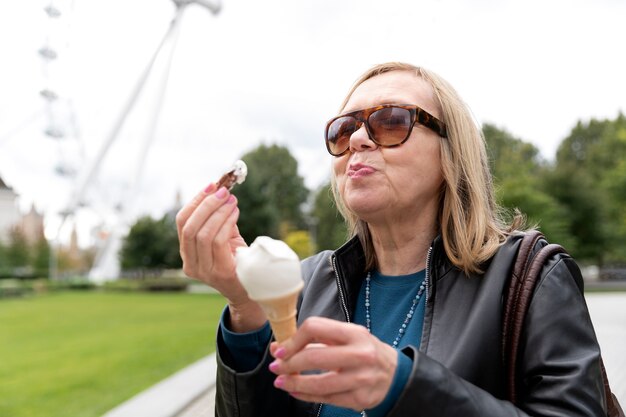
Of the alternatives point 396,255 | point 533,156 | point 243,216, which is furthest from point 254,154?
point 396,255

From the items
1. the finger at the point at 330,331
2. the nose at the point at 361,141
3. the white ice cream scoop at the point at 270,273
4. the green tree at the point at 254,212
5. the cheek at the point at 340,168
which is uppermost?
the nose at the point at 361,141

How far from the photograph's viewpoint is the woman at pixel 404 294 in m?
1.04

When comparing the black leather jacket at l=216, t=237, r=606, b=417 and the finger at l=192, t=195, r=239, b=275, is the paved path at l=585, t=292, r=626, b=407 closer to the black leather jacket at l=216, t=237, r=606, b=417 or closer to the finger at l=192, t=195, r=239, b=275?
the black leather jacket at l=216, t=237, r=606, b=417

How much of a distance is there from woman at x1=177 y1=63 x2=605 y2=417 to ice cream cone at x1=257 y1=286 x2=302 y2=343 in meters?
0.03

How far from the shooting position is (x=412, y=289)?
163cm

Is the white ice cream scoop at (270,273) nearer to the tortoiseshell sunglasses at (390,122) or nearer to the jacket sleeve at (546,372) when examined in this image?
the jacket sleeve at (546,372)

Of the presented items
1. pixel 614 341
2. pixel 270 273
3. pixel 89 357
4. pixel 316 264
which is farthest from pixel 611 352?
pixel 89 357

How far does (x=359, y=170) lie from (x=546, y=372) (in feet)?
2.16

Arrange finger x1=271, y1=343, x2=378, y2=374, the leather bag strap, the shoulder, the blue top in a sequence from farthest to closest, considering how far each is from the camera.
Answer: the shoulder
the blue top
the leather bag strap
finger x1=271, y1=343, x2=378, y2=374

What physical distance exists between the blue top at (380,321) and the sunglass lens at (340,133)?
39 cm

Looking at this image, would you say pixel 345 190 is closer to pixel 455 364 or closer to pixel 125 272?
pixel 455 364

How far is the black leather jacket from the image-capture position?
1128mm

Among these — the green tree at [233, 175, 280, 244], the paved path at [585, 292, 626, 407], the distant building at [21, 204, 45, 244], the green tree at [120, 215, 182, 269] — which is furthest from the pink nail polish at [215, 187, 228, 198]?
the distant building at [21, 204, 45, 244]

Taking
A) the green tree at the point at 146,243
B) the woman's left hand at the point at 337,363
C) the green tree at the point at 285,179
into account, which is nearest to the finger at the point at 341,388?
the woman's left hand at the point at 337,363
